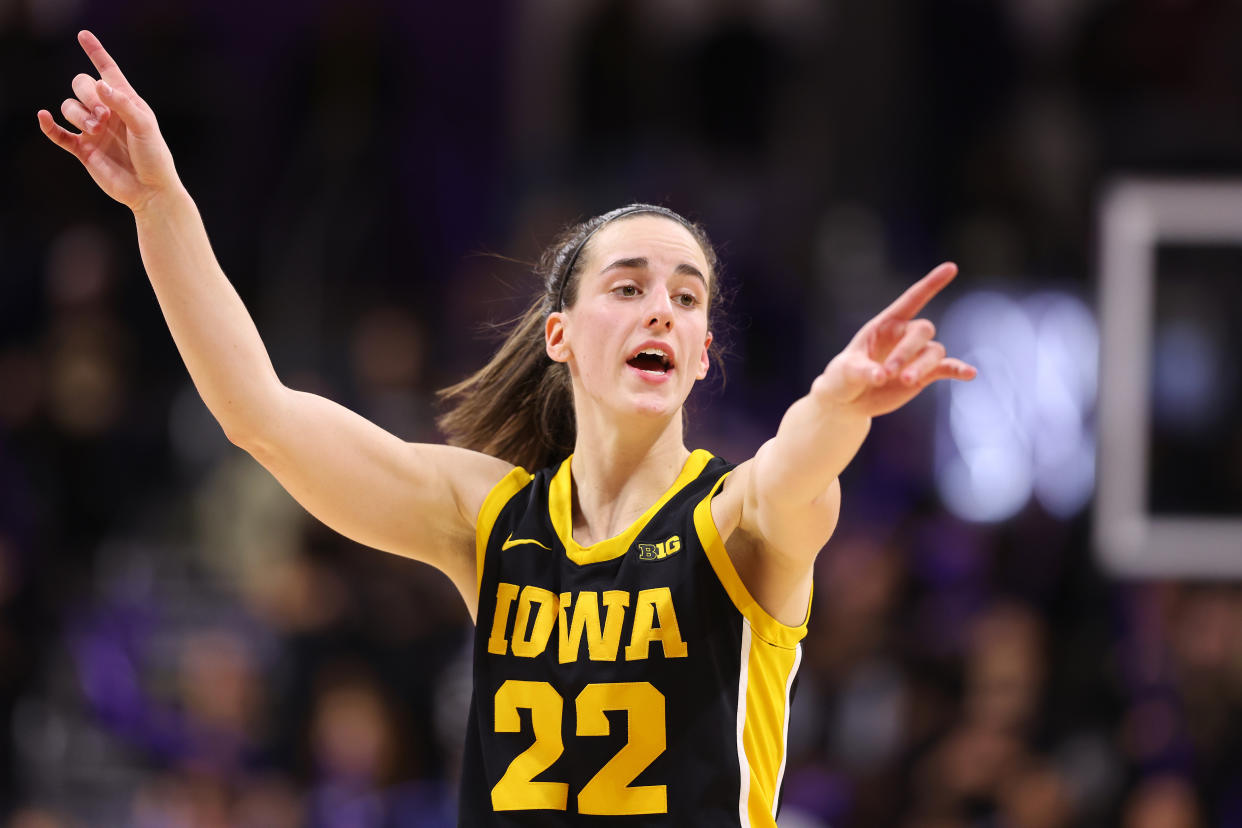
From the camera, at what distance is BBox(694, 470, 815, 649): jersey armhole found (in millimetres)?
3525

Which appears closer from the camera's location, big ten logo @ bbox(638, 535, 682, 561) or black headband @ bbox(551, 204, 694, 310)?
big ten logo @ bbox(638, 535, 682, 561)

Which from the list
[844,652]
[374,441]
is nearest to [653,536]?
[374,441]

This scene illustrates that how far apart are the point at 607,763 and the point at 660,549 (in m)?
0.51

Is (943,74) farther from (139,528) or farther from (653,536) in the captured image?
(653,536)

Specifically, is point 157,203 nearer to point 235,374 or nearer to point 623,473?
point 235,374

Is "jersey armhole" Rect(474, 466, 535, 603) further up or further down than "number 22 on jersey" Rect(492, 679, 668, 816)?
further up

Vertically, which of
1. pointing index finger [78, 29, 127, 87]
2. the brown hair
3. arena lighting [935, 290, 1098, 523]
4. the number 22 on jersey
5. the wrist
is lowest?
the number 22 on jersey

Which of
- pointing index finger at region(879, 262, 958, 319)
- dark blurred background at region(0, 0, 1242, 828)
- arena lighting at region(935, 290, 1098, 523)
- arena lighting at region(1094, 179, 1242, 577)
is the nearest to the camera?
pointing index finger at region(879, 262, 958, 319)

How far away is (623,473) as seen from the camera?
153 inches

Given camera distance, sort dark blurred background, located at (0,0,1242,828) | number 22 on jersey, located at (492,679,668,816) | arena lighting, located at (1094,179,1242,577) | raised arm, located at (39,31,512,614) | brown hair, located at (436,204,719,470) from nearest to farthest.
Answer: number 22 on jersey, located at (492,679,668,816) → raised arm, located at (39,31,512,614) → brown hair, located at (436,204,719,470) → dark blurred background, located at (0,0,1242,828) → arena lighting, located at (1094,179,1242,577)

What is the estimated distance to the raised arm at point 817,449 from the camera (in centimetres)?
305

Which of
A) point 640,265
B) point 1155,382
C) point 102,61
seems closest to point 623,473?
point 640,265

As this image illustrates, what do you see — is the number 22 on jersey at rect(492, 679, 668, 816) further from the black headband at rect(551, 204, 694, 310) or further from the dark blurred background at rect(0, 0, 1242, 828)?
the dark blurred background at rect(0, 0, 1242, 828)

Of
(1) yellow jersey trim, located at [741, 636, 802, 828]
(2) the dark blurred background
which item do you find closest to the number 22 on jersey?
(1) yellow jersey trim, located at [741, 636, 802, 828]
